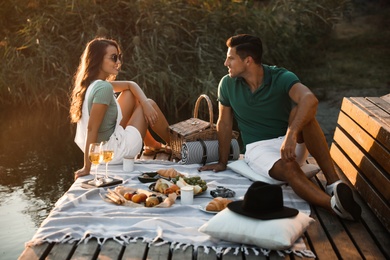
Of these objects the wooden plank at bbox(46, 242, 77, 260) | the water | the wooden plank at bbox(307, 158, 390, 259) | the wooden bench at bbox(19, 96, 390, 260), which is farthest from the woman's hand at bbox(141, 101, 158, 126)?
the wooden plank at bbox(46, 242, 77, 260)

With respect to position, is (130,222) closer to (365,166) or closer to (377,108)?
(365,166)

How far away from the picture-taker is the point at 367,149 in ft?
14.3

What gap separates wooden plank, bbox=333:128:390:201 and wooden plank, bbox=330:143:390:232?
26mm

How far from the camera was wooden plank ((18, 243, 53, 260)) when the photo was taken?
3.08 meters

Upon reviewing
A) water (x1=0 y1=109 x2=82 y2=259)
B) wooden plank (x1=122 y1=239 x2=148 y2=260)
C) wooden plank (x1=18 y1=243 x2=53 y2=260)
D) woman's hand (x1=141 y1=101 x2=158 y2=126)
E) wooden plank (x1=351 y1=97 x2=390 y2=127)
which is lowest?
water (x1=0 y1=109 x2=82 y2=259)

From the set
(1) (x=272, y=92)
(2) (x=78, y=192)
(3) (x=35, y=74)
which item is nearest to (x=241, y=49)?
(1) (x=272, y=92)

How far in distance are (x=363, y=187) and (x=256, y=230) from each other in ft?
4.48

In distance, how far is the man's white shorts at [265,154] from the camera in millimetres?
4273

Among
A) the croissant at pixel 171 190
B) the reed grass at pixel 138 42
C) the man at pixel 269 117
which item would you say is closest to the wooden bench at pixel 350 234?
the man at pixel 269 117

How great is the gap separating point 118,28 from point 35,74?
1.26 meters

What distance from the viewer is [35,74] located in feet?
27.2

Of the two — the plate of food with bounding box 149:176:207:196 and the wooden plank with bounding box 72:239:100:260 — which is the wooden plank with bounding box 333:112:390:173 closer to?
the plate of food with bounding box 149:176:207:196

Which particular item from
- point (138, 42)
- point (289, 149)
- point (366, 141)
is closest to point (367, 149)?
point (366, 141)

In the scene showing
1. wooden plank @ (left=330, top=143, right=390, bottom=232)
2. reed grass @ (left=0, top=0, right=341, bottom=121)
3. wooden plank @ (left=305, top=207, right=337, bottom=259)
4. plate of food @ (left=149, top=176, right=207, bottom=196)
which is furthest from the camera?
reed grass @ (left=0, top=0, right=341, bottom=121)
